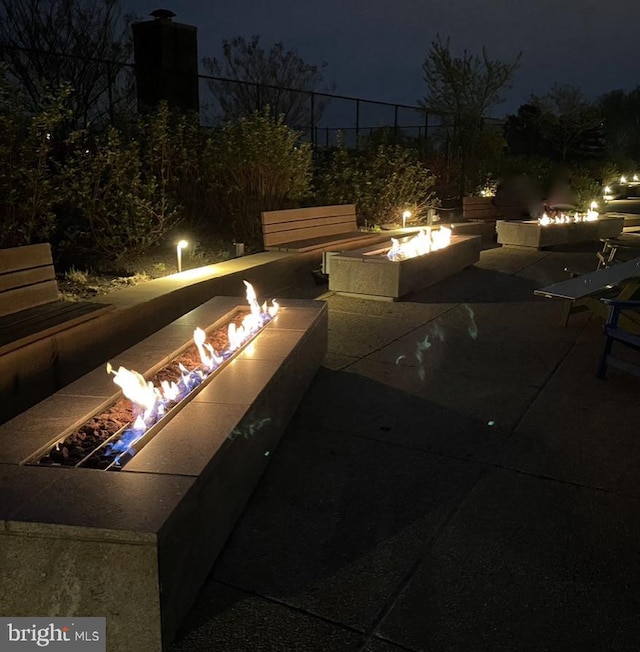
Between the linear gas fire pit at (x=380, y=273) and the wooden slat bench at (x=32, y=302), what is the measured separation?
11.4ft

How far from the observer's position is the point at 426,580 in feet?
8.98

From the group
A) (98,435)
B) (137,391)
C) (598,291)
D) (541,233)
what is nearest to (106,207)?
(137,391)

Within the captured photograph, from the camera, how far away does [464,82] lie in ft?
59.4

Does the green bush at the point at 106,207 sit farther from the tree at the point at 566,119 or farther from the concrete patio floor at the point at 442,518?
the tree at the point at 566,119

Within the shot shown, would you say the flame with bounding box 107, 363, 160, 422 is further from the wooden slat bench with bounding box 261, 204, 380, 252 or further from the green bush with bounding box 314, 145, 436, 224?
the green bush with bounding box 314, 145, 436, 224

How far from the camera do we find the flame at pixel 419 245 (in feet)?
27.7

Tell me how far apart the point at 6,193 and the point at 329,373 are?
12.3ft

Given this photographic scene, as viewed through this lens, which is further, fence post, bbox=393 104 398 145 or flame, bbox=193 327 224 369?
fence post, bbox=393 104 398 145

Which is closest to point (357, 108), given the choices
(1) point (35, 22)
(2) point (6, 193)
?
(1) point (35, 22)

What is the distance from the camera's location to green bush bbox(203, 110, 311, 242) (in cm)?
974

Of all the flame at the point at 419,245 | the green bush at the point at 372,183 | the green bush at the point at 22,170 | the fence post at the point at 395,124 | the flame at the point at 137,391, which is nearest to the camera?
the flame at the point at 137,391

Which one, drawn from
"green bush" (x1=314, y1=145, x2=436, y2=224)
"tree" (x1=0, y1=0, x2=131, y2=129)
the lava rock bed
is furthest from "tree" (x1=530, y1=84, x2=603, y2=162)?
the lava rock bed

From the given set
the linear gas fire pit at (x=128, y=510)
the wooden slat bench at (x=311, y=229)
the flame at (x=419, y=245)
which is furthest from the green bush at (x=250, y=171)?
the linear gas fire pit at (x=128, y=510)

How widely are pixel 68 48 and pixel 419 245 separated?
9729 millimetres
